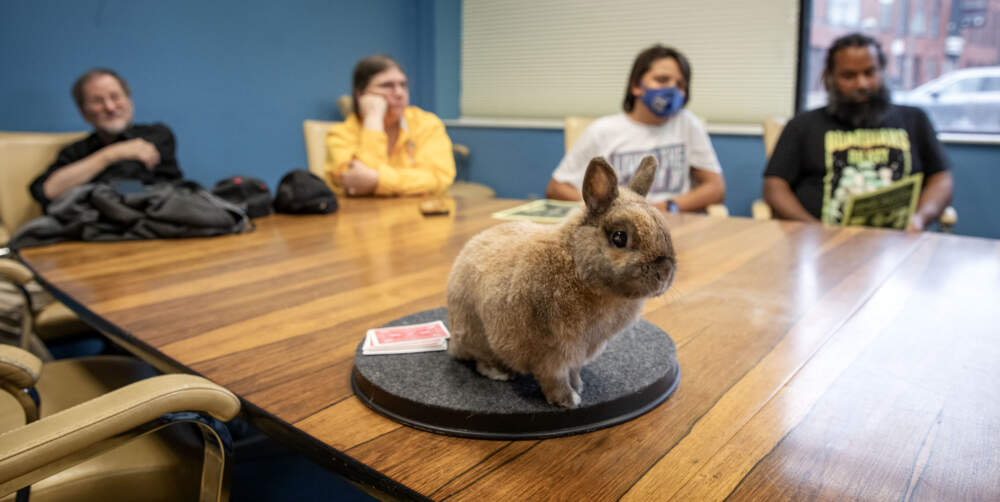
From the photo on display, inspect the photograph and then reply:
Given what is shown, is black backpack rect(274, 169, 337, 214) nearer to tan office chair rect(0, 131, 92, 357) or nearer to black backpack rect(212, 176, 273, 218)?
black backpack rect(212, 176, 273, 218)

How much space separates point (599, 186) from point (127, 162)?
2.35 m

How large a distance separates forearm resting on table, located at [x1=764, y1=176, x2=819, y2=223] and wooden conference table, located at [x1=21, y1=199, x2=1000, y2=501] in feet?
2.34

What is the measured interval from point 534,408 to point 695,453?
180mm

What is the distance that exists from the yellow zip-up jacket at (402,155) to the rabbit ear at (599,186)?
1.90 m

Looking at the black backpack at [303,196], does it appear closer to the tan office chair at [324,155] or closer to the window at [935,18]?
the tan office chair at [324,155]

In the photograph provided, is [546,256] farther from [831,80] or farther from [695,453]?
[831,80]

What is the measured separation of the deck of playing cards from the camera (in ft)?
2.76

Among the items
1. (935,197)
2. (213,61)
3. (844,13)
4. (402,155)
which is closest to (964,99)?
(844,13)

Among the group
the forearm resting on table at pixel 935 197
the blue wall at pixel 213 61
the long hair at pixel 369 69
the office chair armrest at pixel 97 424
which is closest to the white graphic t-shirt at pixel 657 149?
the forearm resting on table at pixel 935 197

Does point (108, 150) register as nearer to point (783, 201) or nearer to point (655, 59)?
point (655, 59)

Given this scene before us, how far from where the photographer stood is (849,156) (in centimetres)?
243

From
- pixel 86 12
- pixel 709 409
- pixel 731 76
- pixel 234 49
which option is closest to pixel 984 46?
pixel 731 76

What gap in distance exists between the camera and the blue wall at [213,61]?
312cm

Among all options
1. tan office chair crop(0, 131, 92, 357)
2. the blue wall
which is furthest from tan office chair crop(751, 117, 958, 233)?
the blue wall
